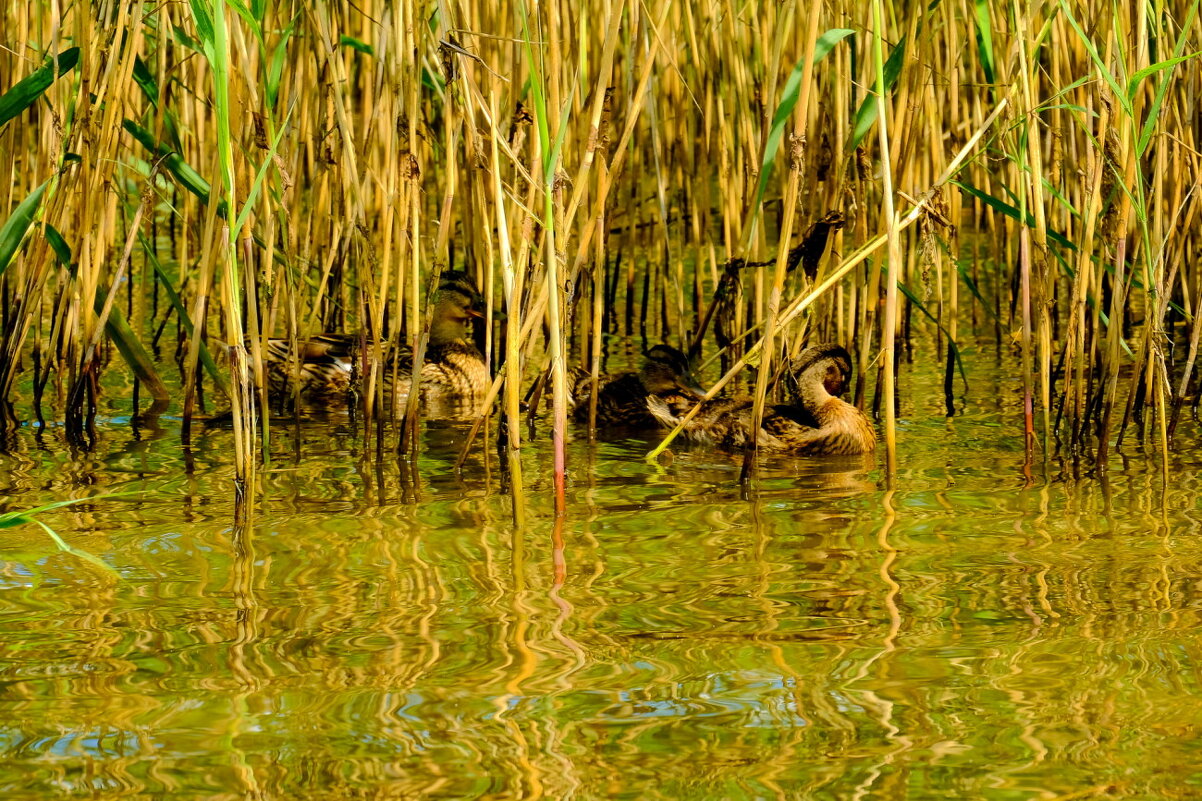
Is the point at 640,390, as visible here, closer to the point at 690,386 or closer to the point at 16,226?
the point at 690,386

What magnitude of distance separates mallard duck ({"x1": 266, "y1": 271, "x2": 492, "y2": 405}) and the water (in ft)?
3.35

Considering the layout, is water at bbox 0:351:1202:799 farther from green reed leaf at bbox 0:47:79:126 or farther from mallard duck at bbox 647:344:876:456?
green reed leaf at bbox 0:47:79:126

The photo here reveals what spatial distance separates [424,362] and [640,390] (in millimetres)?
848

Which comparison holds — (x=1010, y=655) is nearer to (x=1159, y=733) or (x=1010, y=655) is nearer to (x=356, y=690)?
(x=1159, y=733)

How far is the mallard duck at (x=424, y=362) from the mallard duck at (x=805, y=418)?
78 centimetres

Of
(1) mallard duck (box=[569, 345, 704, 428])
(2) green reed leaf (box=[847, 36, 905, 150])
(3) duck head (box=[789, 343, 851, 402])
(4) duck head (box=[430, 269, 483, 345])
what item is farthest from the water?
(4) duck head (box=[430, 269, 483, 345])

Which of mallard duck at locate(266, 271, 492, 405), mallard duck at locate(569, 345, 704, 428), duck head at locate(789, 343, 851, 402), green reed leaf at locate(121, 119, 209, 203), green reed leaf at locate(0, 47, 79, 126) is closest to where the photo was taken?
green reed leaf at locate(0, 47, 79, 126)

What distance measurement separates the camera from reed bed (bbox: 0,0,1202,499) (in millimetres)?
3881

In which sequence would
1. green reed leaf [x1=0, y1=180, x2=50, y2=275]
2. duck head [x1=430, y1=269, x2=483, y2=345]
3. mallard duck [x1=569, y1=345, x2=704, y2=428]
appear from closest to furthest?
green reed leaf [x1=0, y1=180, x2=50, y2=275] → mallard duck [x1=569, y1=345, x2=704, y2=428] → duck head [x1=430, y1=269, x2=483, y2=345]

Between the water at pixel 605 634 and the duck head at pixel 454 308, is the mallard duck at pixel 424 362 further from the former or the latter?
the water at pixel 605 634

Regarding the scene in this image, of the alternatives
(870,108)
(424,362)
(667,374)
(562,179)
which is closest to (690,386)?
(667,374)

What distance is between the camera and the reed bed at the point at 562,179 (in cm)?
388

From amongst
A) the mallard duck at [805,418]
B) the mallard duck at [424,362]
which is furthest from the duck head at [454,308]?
the mallard duck at [805,418]

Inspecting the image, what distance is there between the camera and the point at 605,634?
3256mm
